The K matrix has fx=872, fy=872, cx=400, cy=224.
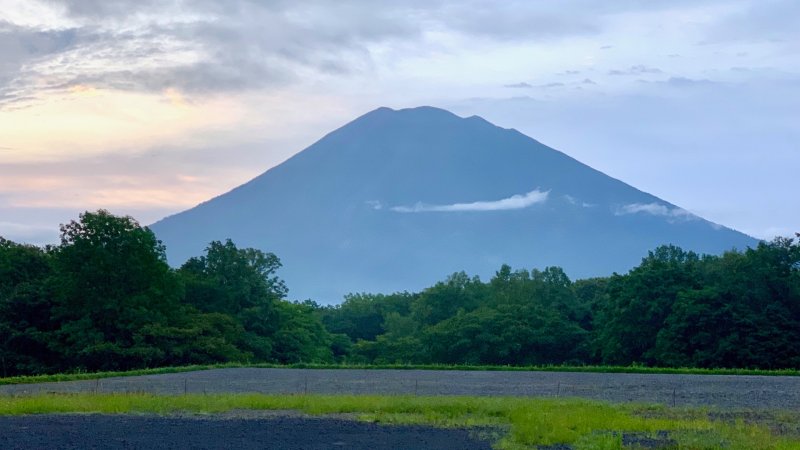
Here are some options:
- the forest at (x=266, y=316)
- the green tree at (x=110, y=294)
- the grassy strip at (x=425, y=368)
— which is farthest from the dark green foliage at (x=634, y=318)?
the green tree at (x=110, y=294)

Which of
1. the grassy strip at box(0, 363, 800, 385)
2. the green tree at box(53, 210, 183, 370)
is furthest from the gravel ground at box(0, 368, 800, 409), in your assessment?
the green tree at box(53, 210, 183, 370)

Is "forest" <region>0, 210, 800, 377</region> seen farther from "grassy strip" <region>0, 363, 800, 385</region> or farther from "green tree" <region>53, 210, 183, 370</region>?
"grassy strip" <region>0, 363, 800, 385</region>

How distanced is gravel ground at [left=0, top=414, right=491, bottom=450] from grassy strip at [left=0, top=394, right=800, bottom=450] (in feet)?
3.66

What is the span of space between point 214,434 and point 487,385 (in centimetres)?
1362

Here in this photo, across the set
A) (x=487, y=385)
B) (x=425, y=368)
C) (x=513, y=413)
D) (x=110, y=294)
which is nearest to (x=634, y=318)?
(x=425, y=368)

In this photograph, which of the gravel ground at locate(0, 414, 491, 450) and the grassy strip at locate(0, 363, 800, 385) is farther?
the grassy strip at locate(0, 363, 800, 385)

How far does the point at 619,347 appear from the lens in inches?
1953

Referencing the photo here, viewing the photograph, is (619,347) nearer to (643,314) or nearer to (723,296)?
(643,314)

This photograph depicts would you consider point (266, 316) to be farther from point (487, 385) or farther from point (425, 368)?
point (487, 385)

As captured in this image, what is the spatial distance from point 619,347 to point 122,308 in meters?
27.6

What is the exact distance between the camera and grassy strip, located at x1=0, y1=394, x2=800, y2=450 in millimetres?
15344

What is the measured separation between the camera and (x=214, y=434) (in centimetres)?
1641

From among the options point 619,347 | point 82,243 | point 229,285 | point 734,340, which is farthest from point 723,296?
point 82,243

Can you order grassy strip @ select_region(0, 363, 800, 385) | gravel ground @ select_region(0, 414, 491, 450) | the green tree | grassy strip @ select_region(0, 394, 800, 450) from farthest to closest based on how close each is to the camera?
the green tree → grassy strip @ select_region(0, 363, 800, 385) → grassy strip @ select_region(0, 394, 800, 450) → gravel ground @ select_region(0, 414, 491, 450)
